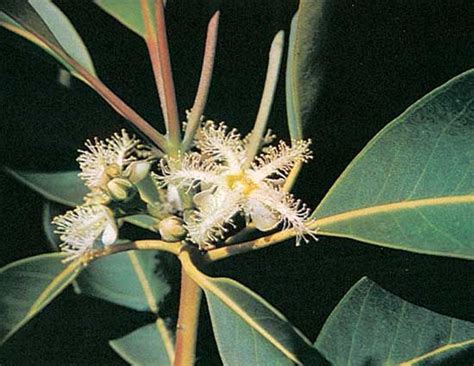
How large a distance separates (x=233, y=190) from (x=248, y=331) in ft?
0.67

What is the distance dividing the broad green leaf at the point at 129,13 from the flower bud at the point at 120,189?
1.06 ft

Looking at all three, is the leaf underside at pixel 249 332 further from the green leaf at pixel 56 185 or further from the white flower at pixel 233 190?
the green leaf at pixel 56 185

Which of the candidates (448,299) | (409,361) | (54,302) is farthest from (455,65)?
(54,302)

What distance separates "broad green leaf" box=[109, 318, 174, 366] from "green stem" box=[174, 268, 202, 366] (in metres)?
0.32

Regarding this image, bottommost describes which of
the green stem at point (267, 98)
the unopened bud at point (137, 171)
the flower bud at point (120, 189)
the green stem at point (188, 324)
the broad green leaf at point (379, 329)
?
the broad green leaf at point (379, 329)

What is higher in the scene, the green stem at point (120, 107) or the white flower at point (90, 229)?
the green stem at point (120, 107)

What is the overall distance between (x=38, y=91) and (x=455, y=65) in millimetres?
728

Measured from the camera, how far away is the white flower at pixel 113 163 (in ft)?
3.98

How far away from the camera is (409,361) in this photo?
128cm

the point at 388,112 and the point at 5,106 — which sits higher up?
the point at 5,106

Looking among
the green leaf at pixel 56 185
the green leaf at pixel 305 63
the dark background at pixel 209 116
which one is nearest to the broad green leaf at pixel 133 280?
the dark background at pixel 209 116

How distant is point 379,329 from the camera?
1.29 meters

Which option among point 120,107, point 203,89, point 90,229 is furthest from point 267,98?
point 90,229

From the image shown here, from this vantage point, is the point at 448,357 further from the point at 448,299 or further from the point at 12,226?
the point at 12,226
